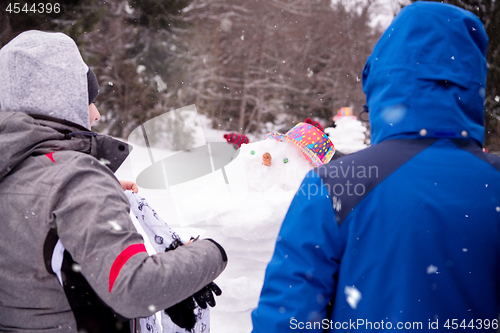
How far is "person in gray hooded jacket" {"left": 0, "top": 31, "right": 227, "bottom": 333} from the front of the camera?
858mm

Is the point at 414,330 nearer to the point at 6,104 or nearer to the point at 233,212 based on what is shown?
the point at 6,104

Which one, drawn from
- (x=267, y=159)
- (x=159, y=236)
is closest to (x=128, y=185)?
(x=159, y=236)

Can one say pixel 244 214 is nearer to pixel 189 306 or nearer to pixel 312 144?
pixel 312 144

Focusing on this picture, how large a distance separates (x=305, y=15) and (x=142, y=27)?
610cm

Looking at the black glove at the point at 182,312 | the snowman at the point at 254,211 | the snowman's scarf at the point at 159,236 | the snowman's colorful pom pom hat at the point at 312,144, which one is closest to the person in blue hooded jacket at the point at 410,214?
the black glove at the point at 182,312

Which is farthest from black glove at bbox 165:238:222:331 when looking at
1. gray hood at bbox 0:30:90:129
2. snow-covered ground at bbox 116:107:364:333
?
snow-covered ground at bbox 116:107:364:333

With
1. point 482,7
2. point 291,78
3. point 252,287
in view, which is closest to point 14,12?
point 252,287

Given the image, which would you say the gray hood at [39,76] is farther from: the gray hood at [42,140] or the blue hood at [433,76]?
the blue hood at [433,76]

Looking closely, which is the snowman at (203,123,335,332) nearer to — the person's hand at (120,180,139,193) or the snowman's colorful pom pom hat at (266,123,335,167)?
the snowman's colorful pom pom hat at (266,123,335,167)

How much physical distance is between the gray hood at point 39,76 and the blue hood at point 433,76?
97 centimetres

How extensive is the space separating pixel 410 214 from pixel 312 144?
2.28 meters

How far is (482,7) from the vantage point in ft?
30.6

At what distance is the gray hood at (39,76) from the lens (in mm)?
1030

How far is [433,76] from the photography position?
2.80ft
